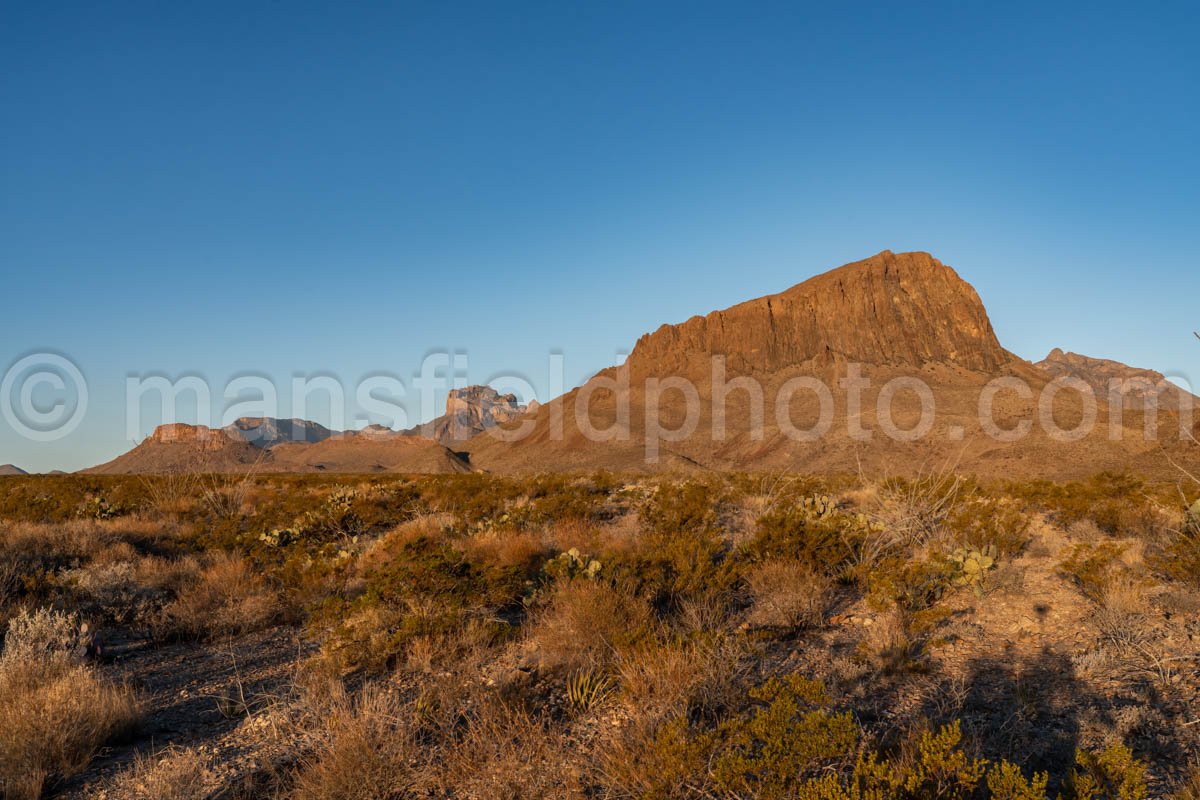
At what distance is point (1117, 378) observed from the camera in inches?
5217

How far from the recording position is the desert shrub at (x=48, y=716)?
3840 millimetres

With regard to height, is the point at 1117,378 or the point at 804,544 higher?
the point at 1117,378

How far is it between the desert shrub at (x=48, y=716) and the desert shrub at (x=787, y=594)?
542 centimetres

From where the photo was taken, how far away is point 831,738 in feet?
11.0

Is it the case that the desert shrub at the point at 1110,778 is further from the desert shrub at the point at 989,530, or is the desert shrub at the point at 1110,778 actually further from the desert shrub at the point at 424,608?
the desert shrub at the point at 989,530

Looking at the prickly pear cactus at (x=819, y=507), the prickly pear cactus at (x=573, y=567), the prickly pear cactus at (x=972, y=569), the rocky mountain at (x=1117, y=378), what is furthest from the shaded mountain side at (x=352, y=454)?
the rocky mountain at (x=1117, y=378)

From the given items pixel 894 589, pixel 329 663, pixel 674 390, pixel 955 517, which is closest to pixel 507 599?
pixel 329 663

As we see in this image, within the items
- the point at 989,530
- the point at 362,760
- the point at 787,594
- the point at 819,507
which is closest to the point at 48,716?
the point at 362,760

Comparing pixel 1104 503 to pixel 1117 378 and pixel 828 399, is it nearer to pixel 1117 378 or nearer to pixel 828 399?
pixel 828 399

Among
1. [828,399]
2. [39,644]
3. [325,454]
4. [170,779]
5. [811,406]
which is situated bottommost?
[170,779]

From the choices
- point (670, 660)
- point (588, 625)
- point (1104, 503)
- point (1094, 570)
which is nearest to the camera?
point (670, 660)

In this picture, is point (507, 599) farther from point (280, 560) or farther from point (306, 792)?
point (280, 560)

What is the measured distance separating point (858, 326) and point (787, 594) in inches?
4020

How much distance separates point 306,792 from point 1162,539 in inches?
453
